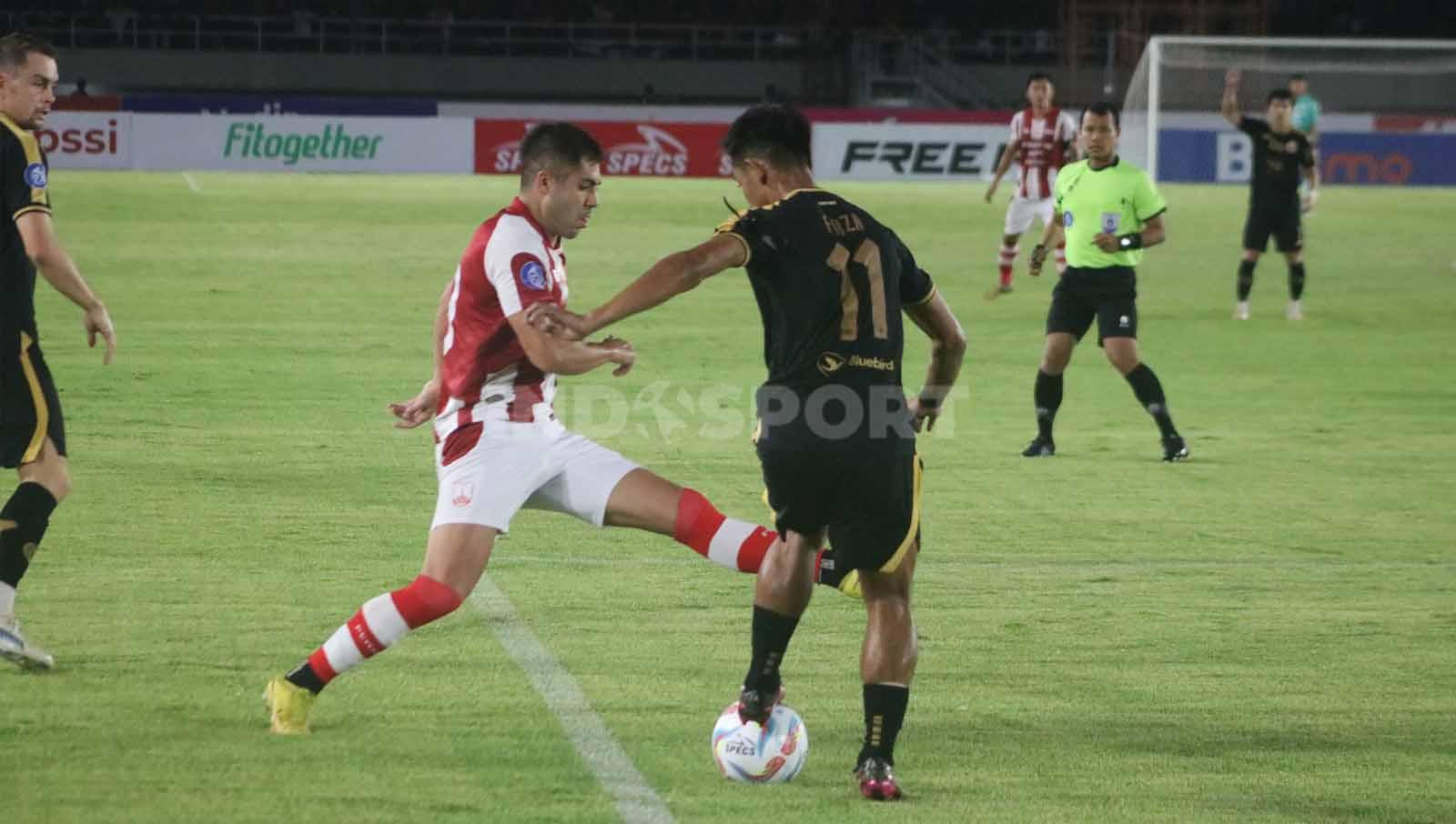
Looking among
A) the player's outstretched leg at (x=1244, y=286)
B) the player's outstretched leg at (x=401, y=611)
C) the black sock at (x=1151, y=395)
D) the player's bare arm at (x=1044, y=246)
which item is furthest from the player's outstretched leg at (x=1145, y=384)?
the player's outstretched leg at (x=1244, y=286)

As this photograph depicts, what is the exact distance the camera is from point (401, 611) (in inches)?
232

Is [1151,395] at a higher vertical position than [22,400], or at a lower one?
lower

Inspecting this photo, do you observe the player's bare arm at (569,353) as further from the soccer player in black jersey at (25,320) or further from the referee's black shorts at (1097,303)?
the referee's black shorts at (1097,303)

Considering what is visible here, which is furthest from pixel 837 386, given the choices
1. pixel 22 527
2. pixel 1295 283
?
pixel 1295 283

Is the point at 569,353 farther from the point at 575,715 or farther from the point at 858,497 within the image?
the point at 575,715

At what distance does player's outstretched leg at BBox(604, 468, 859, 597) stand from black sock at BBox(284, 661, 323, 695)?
3.36 ft

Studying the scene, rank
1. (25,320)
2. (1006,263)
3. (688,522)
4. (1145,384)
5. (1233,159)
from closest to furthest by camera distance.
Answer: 1. (688,522)
2. (25,320)
3. (1145,384)
4. (1006,263)
5. (1233,159)

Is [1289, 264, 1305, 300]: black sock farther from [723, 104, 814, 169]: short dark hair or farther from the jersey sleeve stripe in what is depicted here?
the jersey sleeve stripe

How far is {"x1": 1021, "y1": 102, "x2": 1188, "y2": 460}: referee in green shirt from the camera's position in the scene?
40.3 ft

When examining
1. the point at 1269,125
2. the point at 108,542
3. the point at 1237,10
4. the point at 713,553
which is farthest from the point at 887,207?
the point at 713,553

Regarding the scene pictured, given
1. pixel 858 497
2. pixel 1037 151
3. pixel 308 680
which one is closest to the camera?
pixel 858 497

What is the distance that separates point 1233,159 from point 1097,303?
3157cm

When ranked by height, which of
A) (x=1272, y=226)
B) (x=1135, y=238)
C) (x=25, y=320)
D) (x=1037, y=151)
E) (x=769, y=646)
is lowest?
(x=1272, y=226)

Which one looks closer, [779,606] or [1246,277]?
[779,606]
